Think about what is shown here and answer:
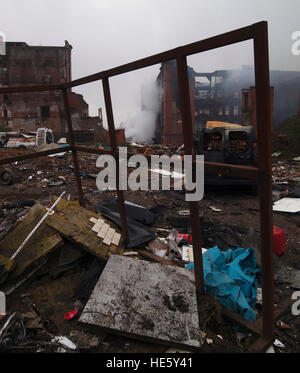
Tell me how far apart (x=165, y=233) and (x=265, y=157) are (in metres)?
2.84

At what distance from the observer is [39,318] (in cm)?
209

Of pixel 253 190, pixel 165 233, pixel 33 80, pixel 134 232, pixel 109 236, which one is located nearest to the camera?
pixel 109 236

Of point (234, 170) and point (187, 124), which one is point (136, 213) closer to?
point (187, 124)

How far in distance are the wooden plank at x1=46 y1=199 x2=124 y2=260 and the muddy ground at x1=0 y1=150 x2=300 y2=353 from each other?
0.21m

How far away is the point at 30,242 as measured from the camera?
257 centimetres

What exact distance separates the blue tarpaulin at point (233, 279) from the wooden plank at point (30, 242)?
1.57 meters

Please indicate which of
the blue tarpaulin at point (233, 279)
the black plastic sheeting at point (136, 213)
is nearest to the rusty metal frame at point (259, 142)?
the blue tarpaulin at point (233, 279)

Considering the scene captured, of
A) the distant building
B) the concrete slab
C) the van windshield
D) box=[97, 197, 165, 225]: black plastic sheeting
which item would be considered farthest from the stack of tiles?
the distant building

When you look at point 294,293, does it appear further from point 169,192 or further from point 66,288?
point 169,192

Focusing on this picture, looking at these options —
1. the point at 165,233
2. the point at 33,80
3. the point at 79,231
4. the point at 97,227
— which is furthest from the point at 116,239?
the point at 33,80

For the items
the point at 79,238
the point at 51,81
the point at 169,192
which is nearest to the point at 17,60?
the point at 51,81

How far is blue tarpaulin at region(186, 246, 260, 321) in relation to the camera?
7.26ft

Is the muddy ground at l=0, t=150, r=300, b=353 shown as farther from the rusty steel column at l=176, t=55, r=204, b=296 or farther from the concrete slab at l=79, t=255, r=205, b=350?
the rusty steel column at l=176, t=55, r=204, b=296
